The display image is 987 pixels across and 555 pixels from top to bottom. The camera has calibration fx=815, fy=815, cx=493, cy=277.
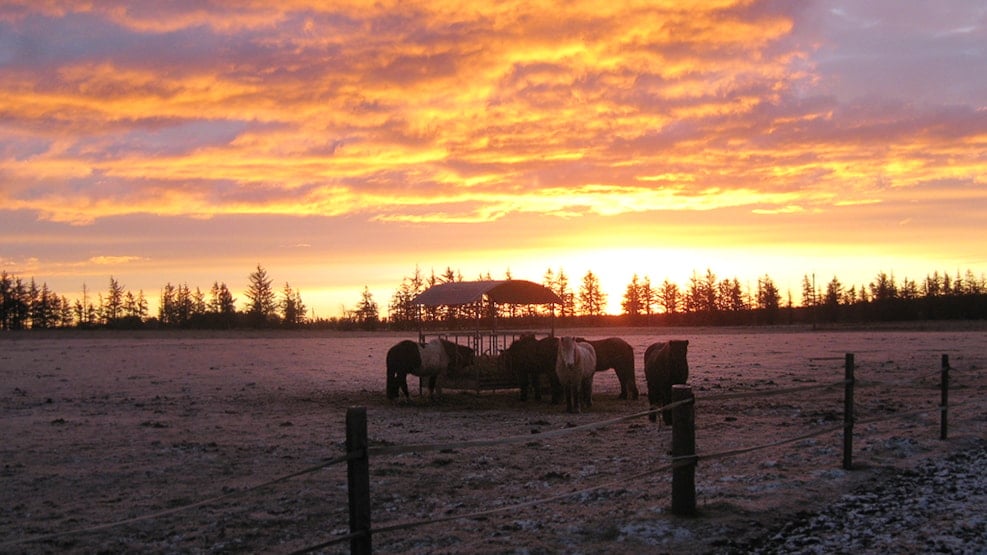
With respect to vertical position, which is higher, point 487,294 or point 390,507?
point 487,294

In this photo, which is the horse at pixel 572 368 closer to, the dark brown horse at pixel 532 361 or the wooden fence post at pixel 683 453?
the dark brown horse at pixel 532 361

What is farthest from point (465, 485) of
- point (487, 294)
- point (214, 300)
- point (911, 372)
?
point (214, 300)

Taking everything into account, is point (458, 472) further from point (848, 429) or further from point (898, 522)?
point (898, 522)

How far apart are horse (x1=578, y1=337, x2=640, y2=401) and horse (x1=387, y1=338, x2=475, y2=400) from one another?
9.84ft

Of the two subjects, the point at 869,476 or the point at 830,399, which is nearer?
the point at 869,476

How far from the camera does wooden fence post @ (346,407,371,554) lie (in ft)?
16.1

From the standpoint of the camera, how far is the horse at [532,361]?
1827 centimetres

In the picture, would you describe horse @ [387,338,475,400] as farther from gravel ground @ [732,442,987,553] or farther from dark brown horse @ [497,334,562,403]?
gravel ground @ [732,442,987,553]

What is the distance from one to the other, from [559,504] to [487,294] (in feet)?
41.4

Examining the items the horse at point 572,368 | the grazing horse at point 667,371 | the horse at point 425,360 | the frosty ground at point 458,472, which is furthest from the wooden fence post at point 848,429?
the horse at point 425,360

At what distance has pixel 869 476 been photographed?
8953 millimetres

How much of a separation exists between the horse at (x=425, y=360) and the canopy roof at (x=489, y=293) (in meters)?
1.14

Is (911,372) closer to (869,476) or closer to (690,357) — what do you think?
(690,357)

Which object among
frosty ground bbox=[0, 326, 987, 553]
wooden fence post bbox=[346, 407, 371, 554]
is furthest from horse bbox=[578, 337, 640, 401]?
wooden fence post bbox=[346, 407, 371, 554]
